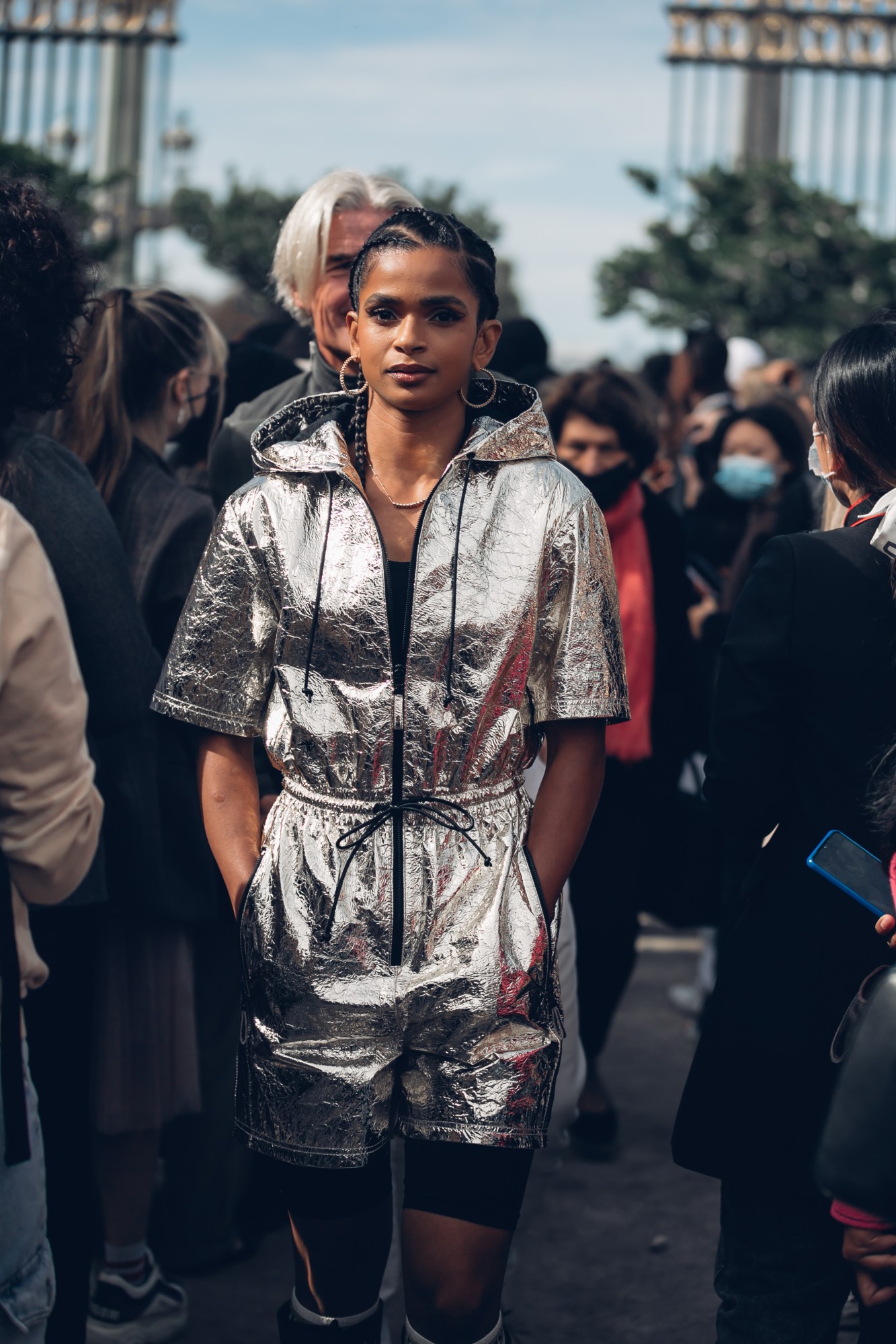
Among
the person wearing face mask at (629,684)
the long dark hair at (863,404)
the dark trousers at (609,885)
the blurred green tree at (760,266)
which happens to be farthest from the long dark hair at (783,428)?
the blurred green tree at (760,266)

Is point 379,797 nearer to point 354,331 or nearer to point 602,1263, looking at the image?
point 354,331

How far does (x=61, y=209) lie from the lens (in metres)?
2.40

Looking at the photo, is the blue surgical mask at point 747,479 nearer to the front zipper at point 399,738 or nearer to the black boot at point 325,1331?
the front zipper at point 399,738

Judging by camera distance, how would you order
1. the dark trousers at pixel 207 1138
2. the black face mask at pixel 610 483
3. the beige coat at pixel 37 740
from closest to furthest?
the beige coat at pixel 37 740
the dark trousers at pixel 207 1138
the black face mask at pixel 610 483

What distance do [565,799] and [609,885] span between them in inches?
70.7

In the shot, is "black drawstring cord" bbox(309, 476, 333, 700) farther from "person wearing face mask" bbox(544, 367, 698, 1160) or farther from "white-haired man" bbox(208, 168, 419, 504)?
"person wearing face mask" bbox(544, 367, 698, 1160)

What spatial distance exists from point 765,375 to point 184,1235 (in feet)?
16.5

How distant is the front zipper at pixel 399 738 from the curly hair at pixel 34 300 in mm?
474

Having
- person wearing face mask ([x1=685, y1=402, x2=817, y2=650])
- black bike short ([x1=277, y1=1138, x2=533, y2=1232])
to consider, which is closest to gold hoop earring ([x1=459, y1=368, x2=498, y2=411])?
black bike short ([x1=277, y1=1138, x2=533, y2=1232])

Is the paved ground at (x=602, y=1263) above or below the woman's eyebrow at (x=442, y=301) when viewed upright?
below

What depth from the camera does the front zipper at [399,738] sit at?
203 centimetres

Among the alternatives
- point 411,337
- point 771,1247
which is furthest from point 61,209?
point 771,1247

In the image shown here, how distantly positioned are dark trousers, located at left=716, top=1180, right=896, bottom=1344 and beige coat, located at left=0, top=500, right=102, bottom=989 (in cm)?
101

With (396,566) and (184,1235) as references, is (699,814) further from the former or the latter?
(396,566)
